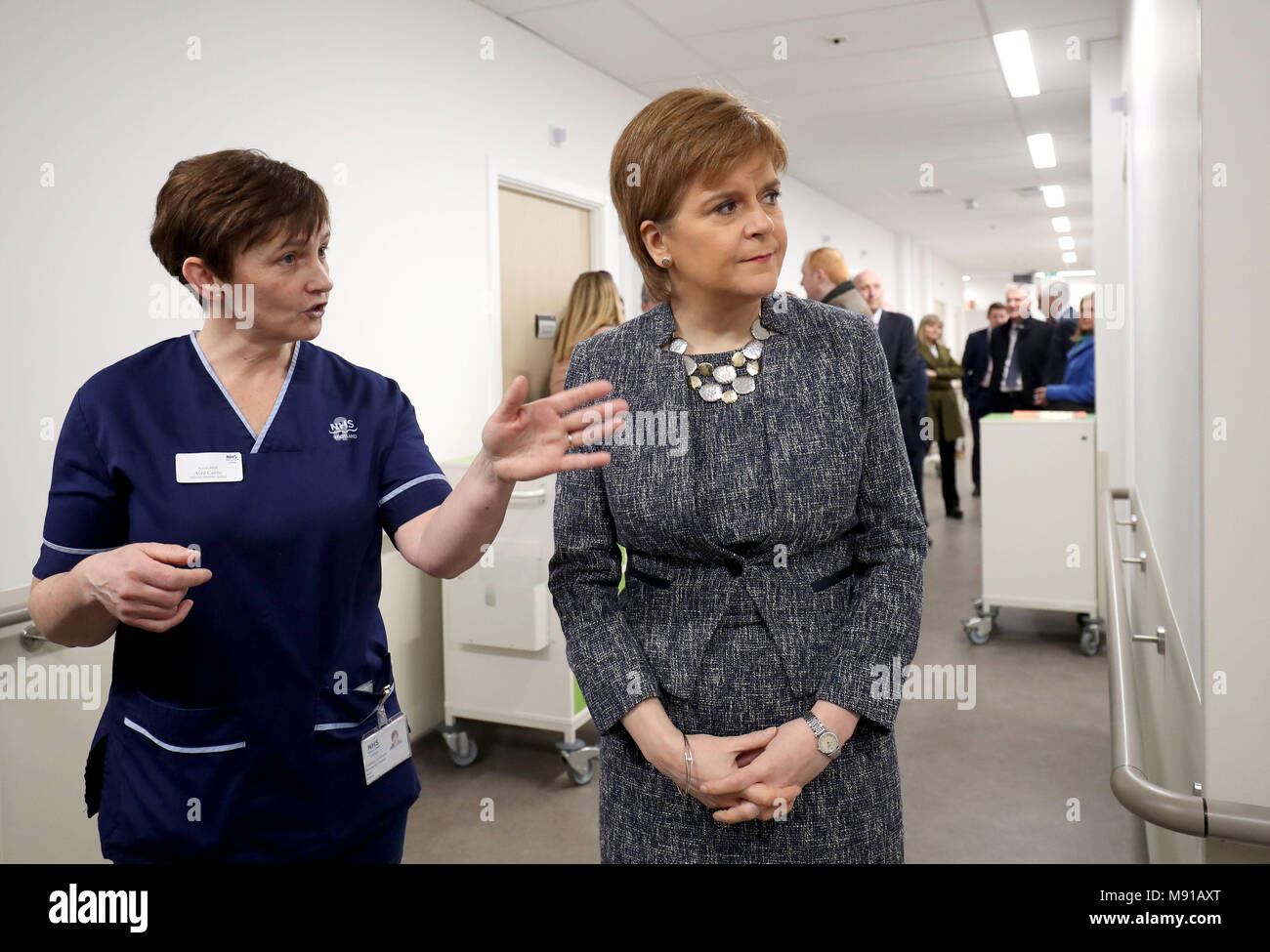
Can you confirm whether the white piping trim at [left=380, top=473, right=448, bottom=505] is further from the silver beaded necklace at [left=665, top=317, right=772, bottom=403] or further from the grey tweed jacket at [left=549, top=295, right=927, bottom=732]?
the silver beaded necklace at [left=665, top=317, right=772, bottom=403]

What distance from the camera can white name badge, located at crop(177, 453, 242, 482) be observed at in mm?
1225

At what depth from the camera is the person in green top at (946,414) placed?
8023 millimetres

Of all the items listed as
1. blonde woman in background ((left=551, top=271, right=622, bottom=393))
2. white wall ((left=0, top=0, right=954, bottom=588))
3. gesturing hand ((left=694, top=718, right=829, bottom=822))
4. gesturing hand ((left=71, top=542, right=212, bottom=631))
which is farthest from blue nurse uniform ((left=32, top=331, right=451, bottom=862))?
blonde woman in background ((left=551, top=271, right=622, bottom=393))

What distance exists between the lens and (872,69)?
17.6ft

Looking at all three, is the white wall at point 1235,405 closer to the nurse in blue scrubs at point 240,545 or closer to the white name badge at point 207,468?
the nurse in blue scrubs at point 240,545

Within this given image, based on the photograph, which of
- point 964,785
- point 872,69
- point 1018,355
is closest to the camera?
point 964,785

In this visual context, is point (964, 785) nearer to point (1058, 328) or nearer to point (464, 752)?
point (464, 752)

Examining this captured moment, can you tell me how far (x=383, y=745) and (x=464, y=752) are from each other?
86.6 inches

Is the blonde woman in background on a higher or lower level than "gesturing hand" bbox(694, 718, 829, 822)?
higher

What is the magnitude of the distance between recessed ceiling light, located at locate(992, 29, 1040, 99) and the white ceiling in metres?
0.05

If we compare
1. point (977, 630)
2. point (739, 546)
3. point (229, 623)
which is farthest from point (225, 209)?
point (977, 630)

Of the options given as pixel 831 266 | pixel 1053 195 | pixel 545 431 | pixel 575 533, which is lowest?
pixel 575 533

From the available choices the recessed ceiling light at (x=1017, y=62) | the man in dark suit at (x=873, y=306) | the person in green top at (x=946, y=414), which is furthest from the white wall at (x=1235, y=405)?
the person in green top at (x=946, y=414)
